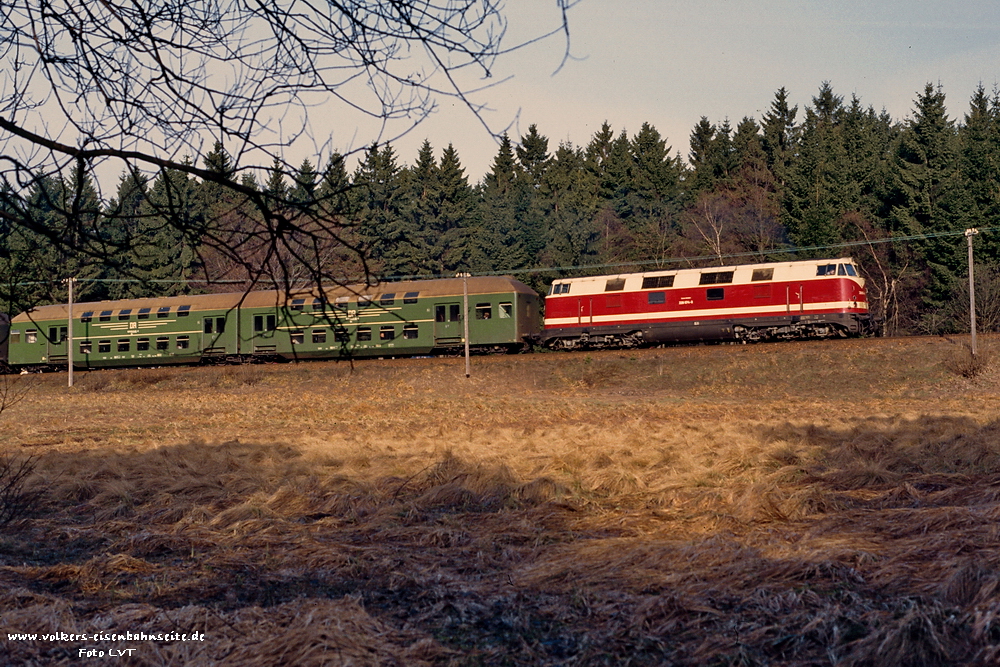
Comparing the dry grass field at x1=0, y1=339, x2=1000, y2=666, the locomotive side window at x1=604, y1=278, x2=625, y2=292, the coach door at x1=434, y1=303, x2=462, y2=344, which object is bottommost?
the dry grass field at x1=0, y1=339, x2=1000, y2=666

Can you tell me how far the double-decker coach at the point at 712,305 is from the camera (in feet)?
116

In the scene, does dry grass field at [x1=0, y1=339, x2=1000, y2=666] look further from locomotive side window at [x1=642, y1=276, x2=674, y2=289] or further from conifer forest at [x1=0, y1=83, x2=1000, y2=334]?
conifer forest at [x1=0, y1=83, x2=1000, y2=334]

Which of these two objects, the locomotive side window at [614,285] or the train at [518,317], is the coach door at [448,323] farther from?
the locomotive side window at [614,285]

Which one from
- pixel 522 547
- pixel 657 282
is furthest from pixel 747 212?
pixel 522 547

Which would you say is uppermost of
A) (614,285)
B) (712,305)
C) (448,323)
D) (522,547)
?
(614,285)

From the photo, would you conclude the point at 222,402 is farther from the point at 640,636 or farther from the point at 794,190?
the point at 794,190

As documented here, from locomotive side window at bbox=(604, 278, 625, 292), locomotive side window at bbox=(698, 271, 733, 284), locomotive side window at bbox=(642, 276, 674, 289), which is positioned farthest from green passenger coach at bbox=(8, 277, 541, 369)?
locomotive side window at bbox=(698, 271, 733, 284)

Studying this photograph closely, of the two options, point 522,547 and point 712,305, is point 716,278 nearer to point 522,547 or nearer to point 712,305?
point 712,305

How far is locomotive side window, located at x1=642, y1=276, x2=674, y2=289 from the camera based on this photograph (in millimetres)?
37594

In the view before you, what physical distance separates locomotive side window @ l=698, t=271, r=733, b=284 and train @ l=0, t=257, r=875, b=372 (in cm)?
5

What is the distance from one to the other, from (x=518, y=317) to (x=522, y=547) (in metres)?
32.1

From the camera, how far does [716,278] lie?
36.7 metres

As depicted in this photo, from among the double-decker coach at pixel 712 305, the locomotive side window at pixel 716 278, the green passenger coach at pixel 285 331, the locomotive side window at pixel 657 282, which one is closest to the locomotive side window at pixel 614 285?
the double-decker coach at pixel 712 305

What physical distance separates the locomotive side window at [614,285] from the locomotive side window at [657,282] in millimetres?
955
